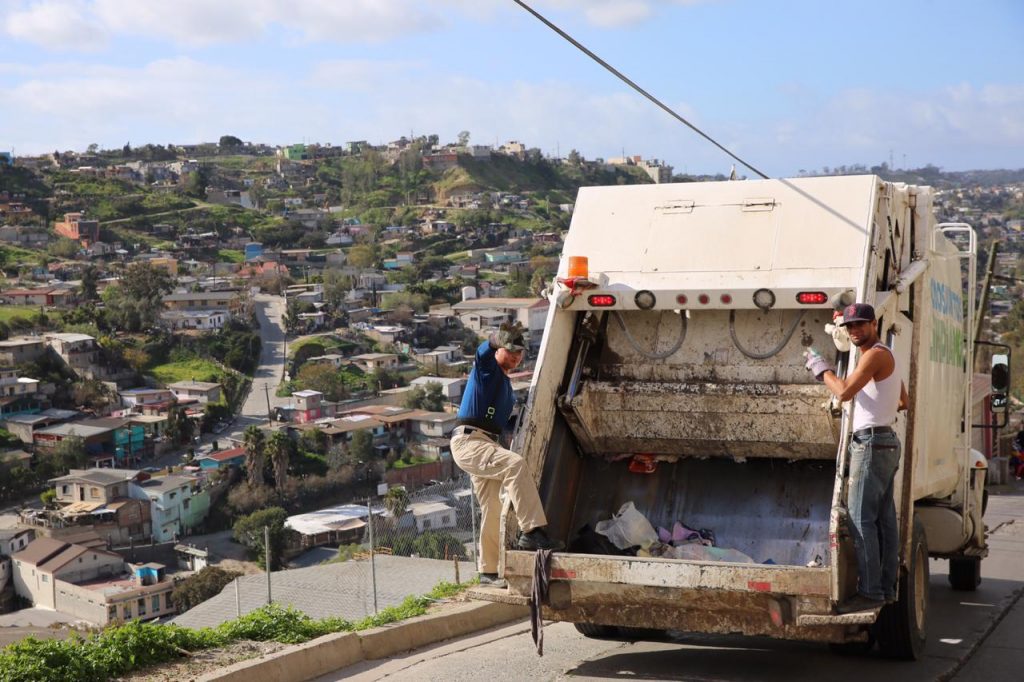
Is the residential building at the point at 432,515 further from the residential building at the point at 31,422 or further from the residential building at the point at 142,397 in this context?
the residential building at the point at 142,397

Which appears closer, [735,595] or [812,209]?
[735,595]

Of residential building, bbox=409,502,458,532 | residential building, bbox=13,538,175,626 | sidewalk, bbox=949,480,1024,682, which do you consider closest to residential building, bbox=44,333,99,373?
residential building, bbox=13,538,175,626

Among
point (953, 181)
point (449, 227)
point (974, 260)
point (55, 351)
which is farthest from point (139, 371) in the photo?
point (953, 181)

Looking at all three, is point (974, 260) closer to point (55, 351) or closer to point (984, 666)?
point (984, 666)

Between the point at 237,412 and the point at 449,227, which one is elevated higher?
the point at 449,227

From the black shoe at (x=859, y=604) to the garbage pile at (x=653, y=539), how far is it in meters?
1.05

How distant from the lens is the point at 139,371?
245ft

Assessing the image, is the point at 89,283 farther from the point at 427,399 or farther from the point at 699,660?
the point at 699,660

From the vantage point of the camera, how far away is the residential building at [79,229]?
11194 centimetres

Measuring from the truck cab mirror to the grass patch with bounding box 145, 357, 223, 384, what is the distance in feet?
217

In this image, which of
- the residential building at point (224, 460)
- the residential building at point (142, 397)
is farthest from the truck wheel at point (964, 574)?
the residential building at point (142, 397)

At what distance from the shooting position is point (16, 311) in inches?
3255

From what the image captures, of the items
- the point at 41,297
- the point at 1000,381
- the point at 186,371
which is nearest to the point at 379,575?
the point at 1000,381

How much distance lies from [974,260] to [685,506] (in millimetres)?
2813
